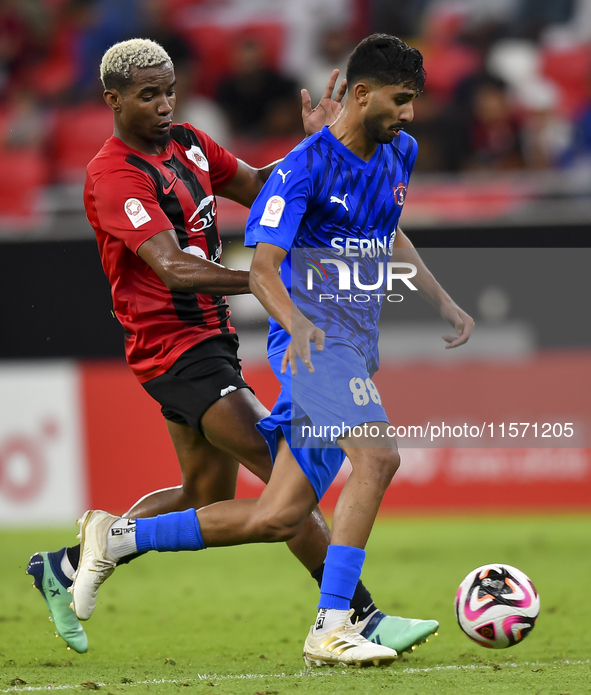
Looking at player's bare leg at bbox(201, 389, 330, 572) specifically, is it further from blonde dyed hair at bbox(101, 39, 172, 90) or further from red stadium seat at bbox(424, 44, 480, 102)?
red stadium seat at bbox(424, 44, 480, 102)

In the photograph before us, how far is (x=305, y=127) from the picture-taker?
14.8 feet

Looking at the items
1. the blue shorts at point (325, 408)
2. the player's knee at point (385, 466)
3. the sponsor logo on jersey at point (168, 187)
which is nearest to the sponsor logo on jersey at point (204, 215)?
the sponsor logo on jersey at point (168, 187)

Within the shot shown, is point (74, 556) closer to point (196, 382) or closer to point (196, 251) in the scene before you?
point (196, 382)

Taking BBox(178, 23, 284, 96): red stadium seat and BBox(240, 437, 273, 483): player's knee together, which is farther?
BBox(178, 23, 284, 96): red stadium seat

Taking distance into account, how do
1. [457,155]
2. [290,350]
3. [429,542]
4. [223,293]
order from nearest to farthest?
[290,350] < [223,293] < [429,542] < [457,155]

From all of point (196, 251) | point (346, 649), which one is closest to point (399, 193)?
point (196, 251)

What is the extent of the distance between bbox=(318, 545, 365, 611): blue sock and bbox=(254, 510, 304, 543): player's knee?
0.53 ft

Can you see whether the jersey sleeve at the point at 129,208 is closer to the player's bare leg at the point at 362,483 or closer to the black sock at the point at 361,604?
the player's bare leg at the point at 362,483

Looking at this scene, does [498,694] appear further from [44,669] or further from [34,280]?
[34,280]

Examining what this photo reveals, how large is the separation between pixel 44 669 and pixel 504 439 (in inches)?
206

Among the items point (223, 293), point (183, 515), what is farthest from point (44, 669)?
point (223, 293)

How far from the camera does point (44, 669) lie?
411 centimetres

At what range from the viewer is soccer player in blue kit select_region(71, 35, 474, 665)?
379 centimetres

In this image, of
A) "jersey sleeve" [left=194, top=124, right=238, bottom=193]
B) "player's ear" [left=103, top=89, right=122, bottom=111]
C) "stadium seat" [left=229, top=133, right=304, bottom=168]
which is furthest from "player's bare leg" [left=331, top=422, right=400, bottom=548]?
"stadium seat" [left=229, top=133, right=304, bottom=168]
